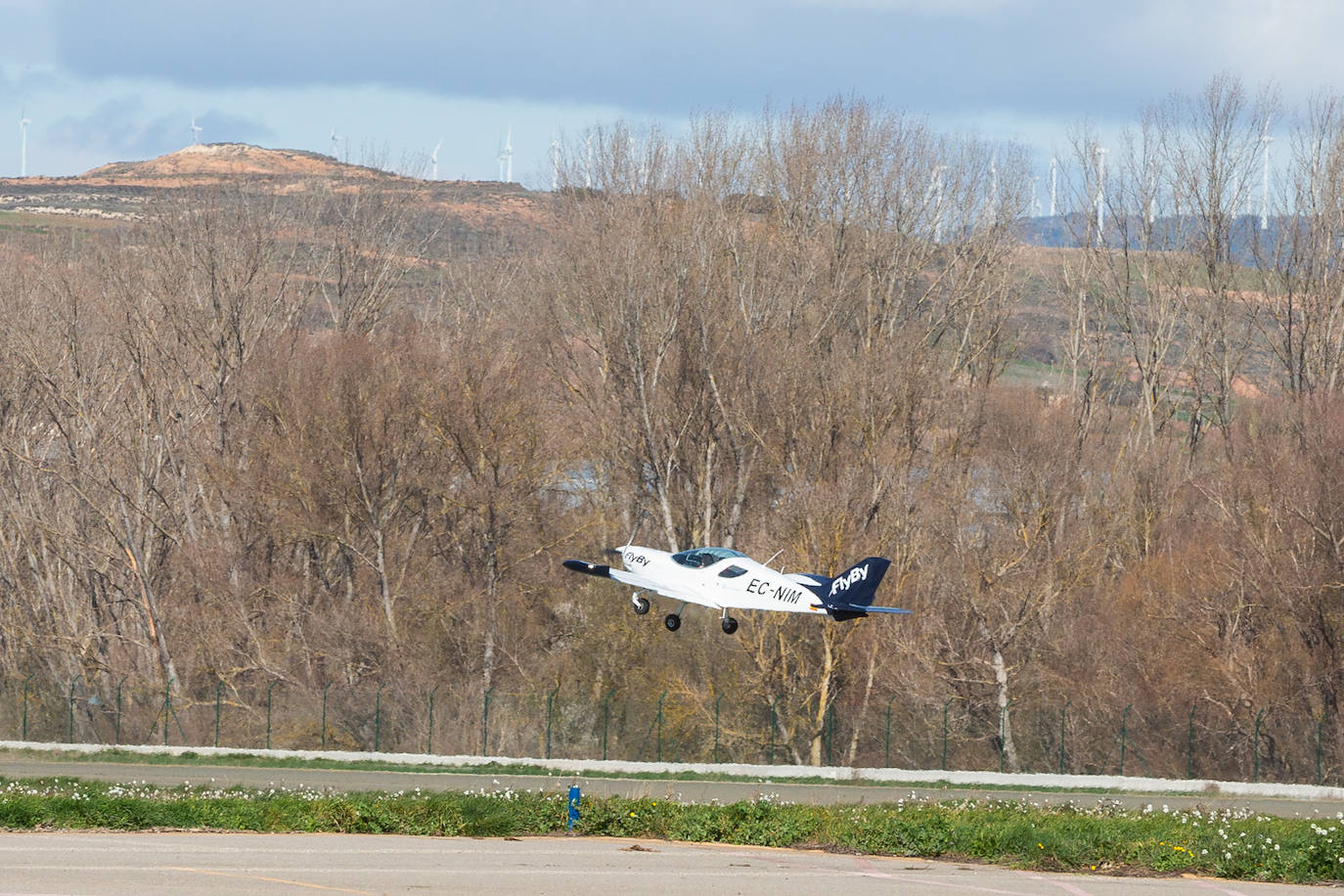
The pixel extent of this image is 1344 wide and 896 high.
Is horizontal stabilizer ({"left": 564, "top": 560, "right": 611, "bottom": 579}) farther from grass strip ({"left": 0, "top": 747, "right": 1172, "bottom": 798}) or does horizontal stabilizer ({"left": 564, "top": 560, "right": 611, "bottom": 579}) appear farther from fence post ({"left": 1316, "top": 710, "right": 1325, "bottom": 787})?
fence post ({"left": 1316, "top": 710, "right": 1325, "bottom": 787})

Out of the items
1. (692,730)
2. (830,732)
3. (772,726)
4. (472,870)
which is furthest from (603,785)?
(472,870)

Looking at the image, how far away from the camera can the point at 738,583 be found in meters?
34.2

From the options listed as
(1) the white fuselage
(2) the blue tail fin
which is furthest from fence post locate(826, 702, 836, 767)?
(2) the blue tail fin

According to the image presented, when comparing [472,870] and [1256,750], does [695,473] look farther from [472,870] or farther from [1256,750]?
[472,870]

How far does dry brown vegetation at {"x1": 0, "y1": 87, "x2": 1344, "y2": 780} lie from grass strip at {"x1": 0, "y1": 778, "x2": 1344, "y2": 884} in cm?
2352

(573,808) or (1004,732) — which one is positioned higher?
(573,808)

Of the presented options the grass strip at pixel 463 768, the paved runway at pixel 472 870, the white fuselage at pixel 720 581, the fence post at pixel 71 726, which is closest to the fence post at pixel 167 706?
the fence post at pixel 71 726

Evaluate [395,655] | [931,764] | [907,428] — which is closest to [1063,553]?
[907,428]

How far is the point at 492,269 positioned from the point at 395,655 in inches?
1549

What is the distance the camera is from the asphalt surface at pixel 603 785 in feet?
132

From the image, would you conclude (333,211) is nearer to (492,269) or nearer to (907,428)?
(492,269)

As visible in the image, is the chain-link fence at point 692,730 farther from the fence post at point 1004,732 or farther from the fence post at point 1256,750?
the fence post at point 1256,750

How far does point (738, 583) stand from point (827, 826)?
749 cm

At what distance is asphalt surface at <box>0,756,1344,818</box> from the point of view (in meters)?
40.2
